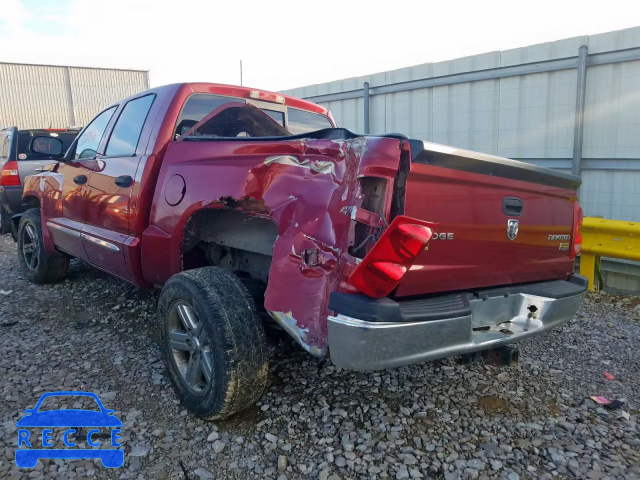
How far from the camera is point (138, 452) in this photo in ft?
8.31

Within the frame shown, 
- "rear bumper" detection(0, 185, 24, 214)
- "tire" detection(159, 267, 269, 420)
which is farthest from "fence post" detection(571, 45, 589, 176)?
"rear bumper" detection(0, 185, 24, 214)

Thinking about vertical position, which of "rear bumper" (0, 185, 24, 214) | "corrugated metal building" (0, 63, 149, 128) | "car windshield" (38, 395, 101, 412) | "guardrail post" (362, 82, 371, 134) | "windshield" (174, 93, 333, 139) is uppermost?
"corrugated metal building" (0, 63, 149, 128)

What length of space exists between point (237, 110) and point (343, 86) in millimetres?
6225

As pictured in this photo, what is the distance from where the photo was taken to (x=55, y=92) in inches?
897

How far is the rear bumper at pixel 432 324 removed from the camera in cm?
214

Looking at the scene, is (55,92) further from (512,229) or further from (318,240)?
(512,229)

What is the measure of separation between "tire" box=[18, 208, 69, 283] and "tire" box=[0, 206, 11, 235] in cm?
346

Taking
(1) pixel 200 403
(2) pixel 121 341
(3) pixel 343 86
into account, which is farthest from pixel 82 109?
(1) pixel 200 403

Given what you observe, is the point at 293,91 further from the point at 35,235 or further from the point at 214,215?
the point at 214,215

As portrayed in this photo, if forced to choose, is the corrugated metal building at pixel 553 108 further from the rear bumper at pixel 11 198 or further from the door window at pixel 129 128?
the rear bumper at pixel 11 198

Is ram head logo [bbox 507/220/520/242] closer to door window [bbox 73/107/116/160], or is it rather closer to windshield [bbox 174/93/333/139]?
windshield [bbox 174/93/333/139]

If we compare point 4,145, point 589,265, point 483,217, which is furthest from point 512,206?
point 4,145

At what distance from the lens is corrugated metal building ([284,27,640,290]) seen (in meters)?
6.05

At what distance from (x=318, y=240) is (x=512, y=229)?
1181 millimetres
